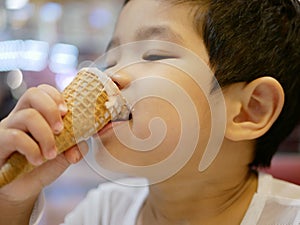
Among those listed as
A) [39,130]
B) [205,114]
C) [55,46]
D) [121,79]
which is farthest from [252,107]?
[55,46]

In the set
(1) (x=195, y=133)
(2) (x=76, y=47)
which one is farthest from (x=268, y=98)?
(2) (x=76, y=47)

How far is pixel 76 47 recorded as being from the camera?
1.58 meters

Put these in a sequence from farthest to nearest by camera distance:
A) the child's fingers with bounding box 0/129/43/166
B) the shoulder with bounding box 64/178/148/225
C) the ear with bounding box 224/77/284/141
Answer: the shoulder with bounding box 64/178/148/225 < the ear with bounding box 224/77/284/141 < the child's fingers with bounding box 0/129/43/166

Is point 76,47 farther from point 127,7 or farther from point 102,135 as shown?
point 102,135

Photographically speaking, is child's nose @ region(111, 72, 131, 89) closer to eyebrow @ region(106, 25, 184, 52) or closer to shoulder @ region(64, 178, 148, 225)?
eyebrow @ region(106, 25, 184, 52)

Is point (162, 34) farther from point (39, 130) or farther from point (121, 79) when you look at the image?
point (39, 130)

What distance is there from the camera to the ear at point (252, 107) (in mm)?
679

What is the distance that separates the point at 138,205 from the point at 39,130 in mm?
307

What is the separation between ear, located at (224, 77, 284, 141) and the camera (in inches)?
26.7

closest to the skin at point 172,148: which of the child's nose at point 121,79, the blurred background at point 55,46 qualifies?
the child's nose at point 121,79

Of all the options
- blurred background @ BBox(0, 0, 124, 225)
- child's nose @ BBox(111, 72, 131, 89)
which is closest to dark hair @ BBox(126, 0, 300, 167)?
child's nose @ BBox(111, 72, 131, 89)

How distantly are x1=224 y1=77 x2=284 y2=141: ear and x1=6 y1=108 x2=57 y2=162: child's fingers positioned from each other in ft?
0.81

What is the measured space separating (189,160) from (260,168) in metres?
0.16

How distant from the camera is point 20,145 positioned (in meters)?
0.57
